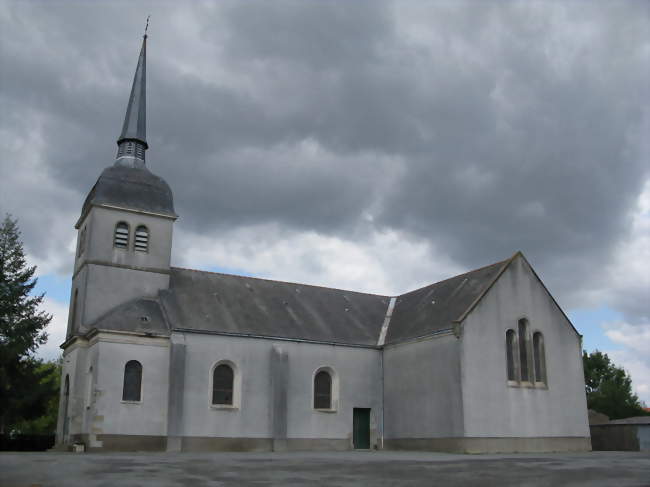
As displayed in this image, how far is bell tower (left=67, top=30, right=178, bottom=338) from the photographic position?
32.0 m

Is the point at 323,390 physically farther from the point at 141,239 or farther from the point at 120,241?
the point at 120,241

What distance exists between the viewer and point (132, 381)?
2920 centimetres

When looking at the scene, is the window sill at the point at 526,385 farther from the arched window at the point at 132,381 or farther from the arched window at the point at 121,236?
the arched window at the point at 121,236

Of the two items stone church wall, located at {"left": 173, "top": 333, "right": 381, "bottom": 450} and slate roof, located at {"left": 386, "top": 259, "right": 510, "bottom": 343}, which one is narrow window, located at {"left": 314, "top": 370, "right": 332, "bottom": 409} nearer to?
stone church wall, located at {"left": 173, "top": 333, "right": 381, "bottom": 450}

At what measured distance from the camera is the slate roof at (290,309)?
102 ft

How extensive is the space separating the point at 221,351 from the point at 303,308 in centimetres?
693

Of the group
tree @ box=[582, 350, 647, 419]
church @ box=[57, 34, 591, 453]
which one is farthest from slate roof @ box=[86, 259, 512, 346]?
tree @ box=[582, 350, 647, 419]

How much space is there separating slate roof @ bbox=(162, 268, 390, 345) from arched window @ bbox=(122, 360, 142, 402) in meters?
2.77

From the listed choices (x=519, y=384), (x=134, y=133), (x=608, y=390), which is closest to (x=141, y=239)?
(x=134, y=133)

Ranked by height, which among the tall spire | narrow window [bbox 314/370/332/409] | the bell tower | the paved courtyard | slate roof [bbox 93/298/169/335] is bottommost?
the paved courtyard

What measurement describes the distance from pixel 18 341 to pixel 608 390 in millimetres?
50977

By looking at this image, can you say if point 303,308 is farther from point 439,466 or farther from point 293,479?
point 293,479

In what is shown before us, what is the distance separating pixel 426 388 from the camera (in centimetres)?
3138

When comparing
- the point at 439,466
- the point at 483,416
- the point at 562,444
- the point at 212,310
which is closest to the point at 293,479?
the point at 439,466
